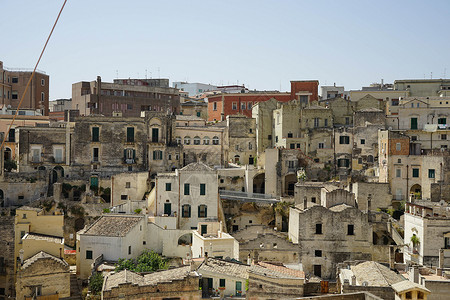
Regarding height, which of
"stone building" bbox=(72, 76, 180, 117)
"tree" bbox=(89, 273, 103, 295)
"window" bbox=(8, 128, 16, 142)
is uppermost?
"stone building" bbox=(72, 76, 180, 117)

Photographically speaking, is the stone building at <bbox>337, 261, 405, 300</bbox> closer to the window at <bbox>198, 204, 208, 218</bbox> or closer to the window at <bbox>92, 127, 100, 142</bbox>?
the window at <bbox>198, 204, 208, 218</bbox>

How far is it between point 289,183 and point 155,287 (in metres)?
23.9

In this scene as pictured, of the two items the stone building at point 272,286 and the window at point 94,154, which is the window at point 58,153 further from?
the stone building at point 272,286

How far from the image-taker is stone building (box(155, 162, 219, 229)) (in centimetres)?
4791

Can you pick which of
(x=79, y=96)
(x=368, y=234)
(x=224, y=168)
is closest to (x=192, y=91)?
(x=79, y=96)

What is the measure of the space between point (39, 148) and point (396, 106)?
3556 centimetres

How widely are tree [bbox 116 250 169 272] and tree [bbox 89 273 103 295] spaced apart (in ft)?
4.95

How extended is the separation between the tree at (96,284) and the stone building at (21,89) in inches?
1465

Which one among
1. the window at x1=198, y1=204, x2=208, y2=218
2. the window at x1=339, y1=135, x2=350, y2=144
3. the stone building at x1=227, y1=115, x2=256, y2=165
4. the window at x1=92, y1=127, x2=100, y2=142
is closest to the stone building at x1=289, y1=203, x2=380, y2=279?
the window at x1=198, y1=204, x2=208, y2=218

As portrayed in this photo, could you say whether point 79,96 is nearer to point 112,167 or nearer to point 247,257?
point 112,167

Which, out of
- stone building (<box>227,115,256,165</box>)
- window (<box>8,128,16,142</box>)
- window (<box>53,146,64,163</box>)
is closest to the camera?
window (<box>53,146,64,163</box>)

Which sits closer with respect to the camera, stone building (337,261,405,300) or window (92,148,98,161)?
stone building (337,261,405,300)

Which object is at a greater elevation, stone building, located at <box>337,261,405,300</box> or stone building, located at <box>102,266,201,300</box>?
stone building, located at <box>337,261,405,300</box>

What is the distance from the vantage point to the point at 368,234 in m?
44.8
